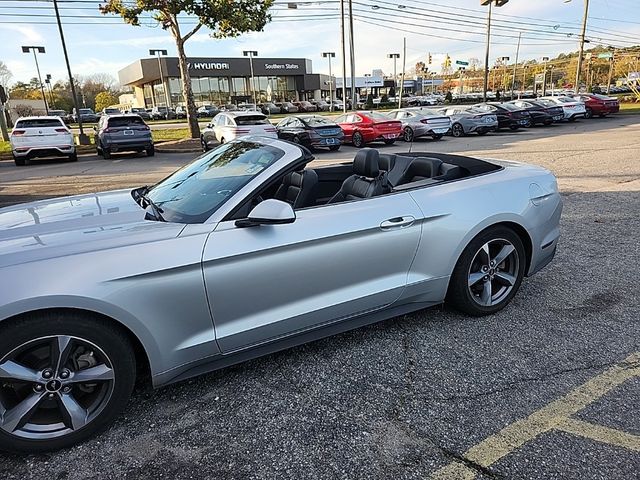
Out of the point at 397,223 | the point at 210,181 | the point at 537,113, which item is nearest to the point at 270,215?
the point at 210,181

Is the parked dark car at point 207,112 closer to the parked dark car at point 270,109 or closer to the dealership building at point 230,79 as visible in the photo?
the parked dark car at point 270,109

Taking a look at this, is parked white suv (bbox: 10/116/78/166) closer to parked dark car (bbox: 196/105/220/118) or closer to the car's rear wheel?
the car's rear wheel

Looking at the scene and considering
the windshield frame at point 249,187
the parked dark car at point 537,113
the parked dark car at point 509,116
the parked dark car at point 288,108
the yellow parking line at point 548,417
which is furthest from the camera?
the parked dark car at point 288,108

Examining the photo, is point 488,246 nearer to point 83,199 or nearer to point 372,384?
point 372,384

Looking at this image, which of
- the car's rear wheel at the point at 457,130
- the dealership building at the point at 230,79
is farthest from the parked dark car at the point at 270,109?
the car's rear wheel at the point at 457,130

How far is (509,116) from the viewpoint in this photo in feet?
76.5

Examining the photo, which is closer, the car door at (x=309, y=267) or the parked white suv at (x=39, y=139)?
the car door at (x=309, y=267)

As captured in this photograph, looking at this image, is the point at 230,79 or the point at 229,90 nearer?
the point at 230,79

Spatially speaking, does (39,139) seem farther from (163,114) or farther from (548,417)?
(163,114)

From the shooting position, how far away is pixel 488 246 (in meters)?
3.55

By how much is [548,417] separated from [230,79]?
2935 inches

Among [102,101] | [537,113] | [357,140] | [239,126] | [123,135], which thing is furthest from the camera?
[102,101]

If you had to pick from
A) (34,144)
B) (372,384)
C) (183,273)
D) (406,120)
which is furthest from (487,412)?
(406,120)

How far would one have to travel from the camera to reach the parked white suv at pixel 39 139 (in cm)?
1488
